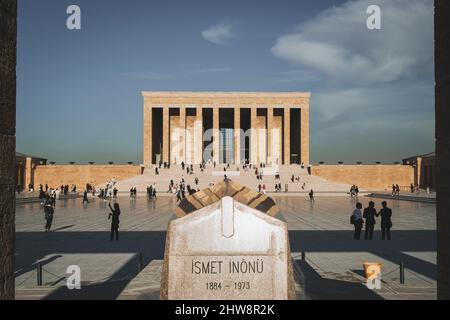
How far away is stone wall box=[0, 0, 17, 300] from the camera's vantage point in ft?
11.4

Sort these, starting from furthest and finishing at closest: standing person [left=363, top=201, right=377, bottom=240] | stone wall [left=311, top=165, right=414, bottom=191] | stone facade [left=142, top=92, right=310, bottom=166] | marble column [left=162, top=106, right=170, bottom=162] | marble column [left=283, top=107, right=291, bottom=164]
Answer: marble column [left=283, top=107, right=291, bottom=164] < marble column [left=162, top=106, right=170, bottom=162] < stone facade [left=142, top=92, right=310, bottom=166] < stone wall [left=311, top=165, right=414, bottom=191] < standing person [left=363, top=201, right=377, bottom=240]

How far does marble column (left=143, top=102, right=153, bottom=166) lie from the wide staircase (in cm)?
925

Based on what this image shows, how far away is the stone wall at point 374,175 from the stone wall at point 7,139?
62.2 m

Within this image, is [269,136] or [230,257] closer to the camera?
[230,257]

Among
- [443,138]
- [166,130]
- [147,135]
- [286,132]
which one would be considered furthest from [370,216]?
[166,130]

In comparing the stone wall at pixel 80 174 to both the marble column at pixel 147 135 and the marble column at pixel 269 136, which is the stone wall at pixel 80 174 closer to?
the marble column at pixel 147 135

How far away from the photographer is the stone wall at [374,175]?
63750 mm

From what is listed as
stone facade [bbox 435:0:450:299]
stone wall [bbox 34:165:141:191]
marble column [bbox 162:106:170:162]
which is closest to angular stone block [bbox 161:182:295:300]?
stone facade [bbox 435:0:450:299]

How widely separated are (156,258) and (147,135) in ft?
188

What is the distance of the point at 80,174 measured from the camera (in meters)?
64.1

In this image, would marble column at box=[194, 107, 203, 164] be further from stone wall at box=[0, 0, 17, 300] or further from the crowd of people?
stone wall at box=[0, 0, 17, 300]

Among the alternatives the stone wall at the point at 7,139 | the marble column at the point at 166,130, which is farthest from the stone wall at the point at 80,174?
the stone wall at the point at 7,139

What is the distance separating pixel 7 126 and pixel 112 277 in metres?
5.72

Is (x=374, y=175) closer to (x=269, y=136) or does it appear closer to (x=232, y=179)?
(x=269, y=136)
